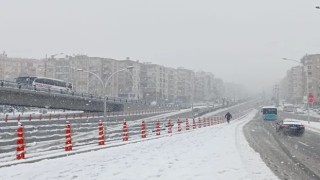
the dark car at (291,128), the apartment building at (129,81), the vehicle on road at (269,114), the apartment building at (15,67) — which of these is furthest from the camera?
the apartment building at (129,81)

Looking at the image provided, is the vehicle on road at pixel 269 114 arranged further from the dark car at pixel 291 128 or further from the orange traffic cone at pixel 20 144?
the orange traffic cone at pixel 20 144

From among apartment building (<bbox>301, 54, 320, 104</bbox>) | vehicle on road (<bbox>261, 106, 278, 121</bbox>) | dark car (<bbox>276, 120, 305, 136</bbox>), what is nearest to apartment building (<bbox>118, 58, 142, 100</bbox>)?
apartment building (<bbox>301, 54, 320, 104</bbox>)

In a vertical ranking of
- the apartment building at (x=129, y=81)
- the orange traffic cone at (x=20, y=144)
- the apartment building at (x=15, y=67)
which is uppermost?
the apartment building at (x=15, y=67)

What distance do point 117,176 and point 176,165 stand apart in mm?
2587

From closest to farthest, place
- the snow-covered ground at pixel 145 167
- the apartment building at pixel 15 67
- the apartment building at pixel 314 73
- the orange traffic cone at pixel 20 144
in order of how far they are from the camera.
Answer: the snow-covered ground at pixel 145 167 < the orange traffic cone at pixel 20 144 < the apartment building at pixel 15 67 < the apartment building at pixel 314 73

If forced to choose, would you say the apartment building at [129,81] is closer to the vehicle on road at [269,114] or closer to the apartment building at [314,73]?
the apartment building at [314,73]

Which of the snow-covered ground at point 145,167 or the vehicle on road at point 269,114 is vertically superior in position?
the snow-covered ground at point 145,167

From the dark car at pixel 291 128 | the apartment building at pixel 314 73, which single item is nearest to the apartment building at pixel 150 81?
the apartment building at pixel 314 73

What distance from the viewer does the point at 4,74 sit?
169 meters

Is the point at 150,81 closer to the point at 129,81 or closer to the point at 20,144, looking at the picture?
the point at 129,81

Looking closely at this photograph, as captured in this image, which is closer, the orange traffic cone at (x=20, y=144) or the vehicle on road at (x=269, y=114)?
the orange traffic cone at (x=20, y=144)

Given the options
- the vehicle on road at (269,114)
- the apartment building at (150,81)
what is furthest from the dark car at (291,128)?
the apartment building at (150,81)

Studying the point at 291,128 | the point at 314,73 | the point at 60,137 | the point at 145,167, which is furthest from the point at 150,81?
the point at 145,167

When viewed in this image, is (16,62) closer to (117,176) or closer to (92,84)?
(92,84)
